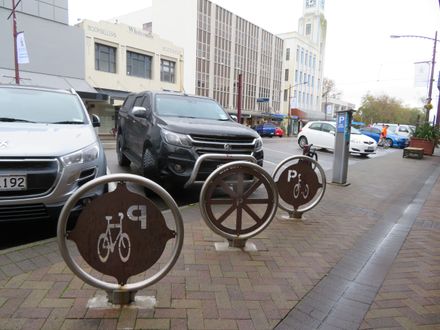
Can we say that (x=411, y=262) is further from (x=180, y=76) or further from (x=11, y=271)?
(x=180, y=76)

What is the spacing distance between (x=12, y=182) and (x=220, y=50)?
46.9 metres

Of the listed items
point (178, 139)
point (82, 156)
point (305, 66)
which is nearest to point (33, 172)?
point (82, 156)

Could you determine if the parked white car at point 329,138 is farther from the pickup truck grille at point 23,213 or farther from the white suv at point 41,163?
the pickup truck grille at point 23,213

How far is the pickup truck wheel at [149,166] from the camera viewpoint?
5.67 metres

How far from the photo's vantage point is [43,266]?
3270 mm

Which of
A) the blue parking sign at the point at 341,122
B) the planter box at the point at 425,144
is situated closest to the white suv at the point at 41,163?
the blue parking sign at the point at 341,122

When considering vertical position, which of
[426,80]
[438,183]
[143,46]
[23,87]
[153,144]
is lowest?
[438,183]

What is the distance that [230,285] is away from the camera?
3.10 metres

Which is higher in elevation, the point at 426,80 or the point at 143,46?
the point at 143,46

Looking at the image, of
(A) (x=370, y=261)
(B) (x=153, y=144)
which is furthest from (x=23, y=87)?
(A) (x=370, y=261)

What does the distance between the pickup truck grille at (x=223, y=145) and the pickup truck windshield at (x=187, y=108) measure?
1018 millimetres

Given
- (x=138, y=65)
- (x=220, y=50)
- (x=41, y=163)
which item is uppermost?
(x=220, y=50)

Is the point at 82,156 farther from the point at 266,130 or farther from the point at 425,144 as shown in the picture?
the point at 266,130

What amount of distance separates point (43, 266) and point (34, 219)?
23.9 inches
